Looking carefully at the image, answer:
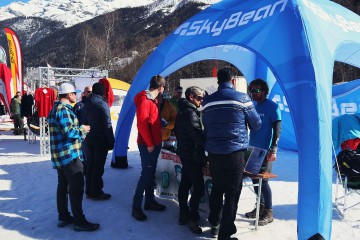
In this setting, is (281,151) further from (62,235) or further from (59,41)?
(59,41)

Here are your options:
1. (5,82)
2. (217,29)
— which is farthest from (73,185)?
(5,82)

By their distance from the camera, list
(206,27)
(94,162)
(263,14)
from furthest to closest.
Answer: (206,27) < (94,162) < (263,14)

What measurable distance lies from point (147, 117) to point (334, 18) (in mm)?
2786

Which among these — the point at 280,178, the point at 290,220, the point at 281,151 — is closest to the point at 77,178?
the point at 290,220

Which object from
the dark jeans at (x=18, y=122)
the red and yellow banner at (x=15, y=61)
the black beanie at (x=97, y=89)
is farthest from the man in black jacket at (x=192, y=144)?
the red and yellow banner at (x=15, y=61)

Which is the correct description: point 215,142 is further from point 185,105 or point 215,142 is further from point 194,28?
point 194,28

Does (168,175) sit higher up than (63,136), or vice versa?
(63,136)

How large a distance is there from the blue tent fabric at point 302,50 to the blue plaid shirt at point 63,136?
2273 mm

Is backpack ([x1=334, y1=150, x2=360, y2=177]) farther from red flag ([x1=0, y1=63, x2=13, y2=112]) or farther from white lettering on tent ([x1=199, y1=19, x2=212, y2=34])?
red flag ([x1=0, y1=63, x2=13, y2=112])

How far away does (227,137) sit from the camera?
3.41m

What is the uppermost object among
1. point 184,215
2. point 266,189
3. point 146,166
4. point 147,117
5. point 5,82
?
point 5,82

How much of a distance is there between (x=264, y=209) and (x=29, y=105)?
9.00 meters

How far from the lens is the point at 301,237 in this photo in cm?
344

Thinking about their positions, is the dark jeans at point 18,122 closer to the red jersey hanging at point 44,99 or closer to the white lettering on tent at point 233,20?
the red jersey hanging at point 44,99
